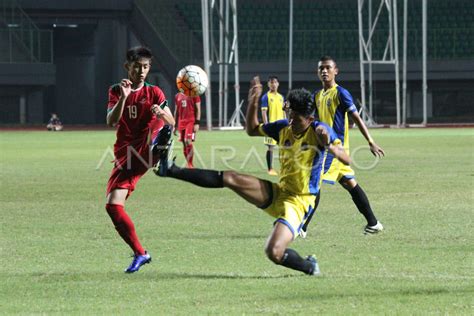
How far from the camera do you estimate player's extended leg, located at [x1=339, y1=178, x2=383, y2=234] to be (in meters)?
12.4

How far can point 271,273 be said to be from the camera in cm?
927

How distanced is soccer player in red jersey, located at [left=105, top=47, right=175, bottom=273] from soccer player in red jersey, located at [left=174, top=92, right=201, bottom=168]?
13.8m

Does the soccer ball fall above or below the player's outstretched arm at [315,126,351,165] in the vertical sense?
above

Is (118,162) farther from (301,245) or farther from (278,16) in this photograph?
(278,16)

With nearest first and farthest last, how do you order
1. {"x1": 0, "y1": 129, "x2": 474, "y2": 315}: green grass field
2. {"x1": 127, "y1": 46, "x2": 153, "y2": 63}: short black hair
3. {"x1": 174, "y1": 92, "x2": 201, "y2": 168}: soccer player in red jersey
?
{"x1": 0, "y1": 129, "x2": 474, "y2": 315}: green grass field, {"x1": 127, "y1": 46, "x2": 153, "y2": 63}: short black hair, {"x1": 174, "y1": 92, "x2": 201, "y2": 168}: soccer player in red jersey

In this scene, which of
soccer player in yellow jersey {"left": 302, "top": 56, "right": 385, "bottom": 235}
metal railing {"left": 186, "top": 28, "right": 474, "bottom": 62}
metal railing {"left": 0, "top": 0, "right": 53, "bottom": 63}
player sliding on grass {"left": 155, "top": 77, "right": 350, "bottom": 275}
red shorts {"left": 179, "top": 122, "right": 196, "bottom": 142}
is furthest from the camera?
metal railing {"left": 186, "top": 28, "right": 474, "bottom": 62}

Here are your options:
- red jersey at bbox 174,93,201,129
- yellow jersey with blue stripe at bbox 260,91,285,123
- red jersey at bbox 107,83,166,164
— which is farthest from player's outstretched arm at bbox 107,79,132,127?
red jersey at bbox 174,93,201,129

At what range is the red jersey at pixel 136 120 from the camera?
381 inches

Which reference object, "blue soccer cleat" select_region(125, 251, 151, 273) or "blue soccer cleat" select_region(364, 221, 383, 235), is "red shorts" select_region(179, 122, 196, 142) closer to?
"blue soccer cleat" select_region(364, 221, 383, 235)

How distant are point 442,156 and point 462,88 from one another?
31534mm

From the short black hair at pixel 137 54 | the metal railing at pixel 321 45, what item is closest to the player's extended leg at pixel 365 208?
the short black hair at pixel 137 54

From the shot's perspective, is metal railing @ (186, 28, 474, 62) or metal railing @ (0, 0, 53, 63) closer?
metal railing @ (0, 0, 53, 63)

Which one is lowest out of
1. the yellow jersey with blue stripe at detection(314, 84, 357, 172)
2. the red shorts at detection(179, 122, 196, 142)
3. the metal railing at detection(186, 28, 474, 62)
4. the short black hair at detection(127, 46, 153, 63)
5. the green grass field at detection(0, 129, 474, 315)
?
the green grass field at detection(0, 129, 474, 315)

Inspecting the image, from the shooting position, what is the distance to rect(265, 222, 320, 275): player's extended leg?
865 centimetres
